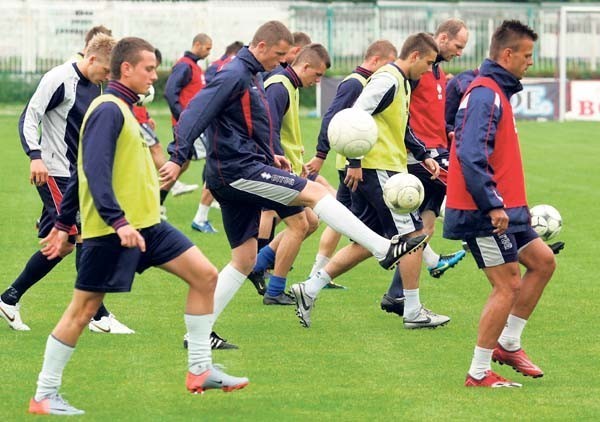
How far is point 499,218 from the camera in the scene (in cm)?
781

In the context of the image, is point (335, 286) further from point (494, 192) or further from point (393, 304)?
point (494, 192)

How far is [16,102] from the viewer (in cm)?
3806

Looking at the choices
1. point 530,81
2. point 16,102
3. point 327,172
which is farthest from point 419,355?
point 16,102

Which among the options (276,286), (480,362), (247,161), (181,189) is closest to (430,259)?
(276,286)

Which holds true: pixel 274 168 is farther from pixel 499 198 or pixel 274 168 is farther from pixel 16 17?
pixel 16 17

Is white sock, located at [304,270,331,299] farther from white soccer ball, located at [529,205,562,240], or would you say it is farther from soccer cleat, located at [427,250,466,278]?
soccer cleat, located at [427,250,466,278]

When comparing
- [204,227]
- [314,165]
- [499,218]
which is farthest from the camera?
[204,227]

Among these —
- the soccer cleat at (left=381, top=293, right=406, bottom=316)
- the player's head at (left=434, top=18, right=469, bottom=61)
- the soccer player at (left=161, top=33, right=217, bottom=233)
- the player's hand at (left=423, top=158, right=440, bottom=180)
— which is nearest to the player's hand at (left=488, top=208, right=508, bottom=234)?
the soccer cleat at (left=381, top=293, right=406, bottom=316)

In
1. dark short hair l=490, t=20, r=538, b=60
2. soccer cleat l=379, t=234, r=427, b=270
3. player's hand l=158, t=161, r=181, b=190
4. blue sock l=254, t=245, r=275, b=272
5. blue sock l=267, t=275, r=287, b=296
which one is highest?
dark short hair l=490, t=20, r=538, b=60

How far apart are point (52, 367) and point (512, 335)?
2939mm

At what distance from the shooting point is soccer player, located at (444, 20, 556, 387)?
786 cm

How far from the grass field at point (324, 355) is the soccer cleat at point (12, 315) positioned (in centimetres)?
10

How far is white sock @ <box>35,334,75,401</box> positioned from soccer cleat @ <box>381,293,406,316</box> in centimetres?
410

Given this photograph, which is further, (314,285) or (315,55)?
(315,55)
